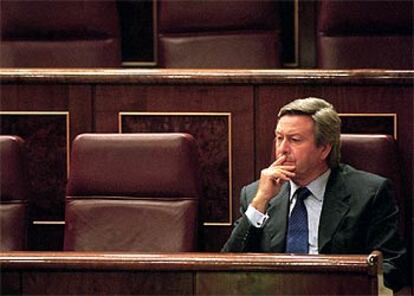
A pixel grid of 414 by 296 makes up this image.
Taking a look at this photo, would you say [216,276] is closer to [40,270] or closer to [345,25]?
[40,270]

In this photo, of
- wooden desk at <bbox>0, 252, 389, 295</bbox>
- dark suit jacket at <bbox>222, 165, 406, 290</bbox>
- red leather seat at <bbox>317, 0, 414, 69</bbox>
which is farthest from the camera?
red leather seat at <bbox>317, 0, 414, 69</bbox>

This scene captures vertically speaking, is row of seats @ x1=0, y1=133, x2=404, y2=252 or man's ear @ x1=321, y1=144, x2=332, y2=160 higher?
man's ear @ x1=321, y1=144, x2=332, y2=160

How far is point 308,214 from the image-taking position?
86cm

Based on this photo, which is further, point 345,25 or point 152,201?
point 345,25

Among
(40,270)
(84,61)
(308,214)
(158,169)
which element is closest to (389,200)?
(308,214)

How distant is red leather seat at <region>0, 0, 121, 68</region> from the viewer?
119cm

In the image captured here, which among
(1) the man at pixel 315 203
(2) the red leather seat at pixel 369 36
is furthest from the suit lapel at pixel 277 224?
(2) the red leather seat at pixel 369 36

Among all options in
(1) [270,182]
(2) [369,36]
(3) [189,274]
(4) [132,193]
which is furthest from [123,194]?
(2) [369,36]

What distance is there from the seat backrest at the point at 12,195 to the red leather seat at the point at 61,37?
30cm

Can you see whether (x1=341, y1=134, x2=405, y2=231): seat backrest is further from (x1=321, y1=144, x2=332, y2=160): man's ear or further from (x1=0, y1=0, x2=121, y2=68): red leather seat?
(x1=0, y1=0, x2=121, y2=68): red leather seat

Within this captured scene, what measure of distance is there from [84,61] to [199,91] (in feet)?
0.81

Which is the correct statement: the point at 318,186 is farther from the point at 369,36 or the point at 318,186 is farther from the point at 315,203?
the point at 369,36

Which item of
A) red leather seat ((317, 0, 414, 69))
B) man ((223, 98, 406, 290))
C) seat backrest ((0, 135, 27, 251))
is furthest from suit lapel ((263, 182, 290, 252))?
red leather seat ((317, 0, 414, 69))

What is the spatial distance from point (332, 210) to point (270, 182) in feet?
0.19
